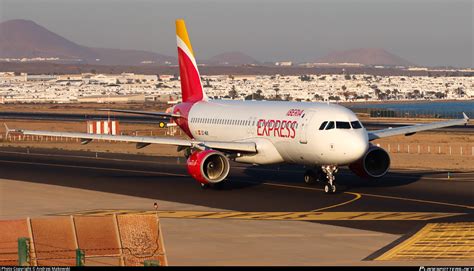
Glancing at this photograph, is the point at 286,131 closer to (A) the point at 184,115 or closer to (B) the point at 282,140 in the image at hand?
(B) the point at 282,140

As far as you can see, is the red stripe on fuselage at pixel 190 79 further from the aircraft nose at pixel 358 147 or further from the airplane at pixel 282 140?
the aircraft nose at pixel 358 147

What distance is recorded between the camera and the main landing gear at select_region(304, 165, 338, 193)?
2169 inches

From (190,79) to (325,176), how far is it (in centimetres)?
1493

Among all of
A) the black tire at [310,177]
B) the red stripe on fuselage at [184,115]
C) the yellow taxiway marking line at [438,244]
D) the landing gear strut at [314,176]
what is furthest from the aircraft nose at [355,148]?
the red stripe on fuselage at [184,115]

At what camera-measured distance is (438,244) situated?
3744cm

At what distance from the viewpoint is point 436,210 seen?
158ft

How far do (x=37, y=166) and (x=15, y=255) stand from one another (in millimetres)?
45316

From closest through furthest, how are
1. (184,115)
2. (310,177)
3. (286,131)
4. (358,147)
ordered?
(358,147) < (286,131) < (310,177) < (184,115)

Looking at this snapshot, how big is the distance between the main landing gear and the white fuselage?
65 centimetres

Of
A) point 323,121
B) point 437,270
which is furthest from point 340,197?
point 437,270

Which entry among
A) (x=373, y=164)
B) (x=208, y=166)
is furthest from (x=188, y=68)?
(x=373, y=164)

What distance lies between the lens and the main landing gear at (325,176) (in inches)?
2169

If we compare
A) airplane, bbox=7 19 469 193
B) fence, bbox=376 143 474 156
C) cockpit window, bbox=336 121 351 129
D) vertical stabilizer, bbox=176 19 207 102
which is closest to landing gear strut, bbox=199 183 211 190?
airplane, bbox=7 19 469 193

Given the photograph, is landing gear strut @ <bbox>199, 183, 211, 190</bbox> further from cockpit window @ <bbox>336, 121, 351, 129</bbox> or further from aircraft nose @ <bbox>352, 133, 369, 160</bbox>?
aircraft nose @ <bbox>352, 133, 369, 160</bbox>
